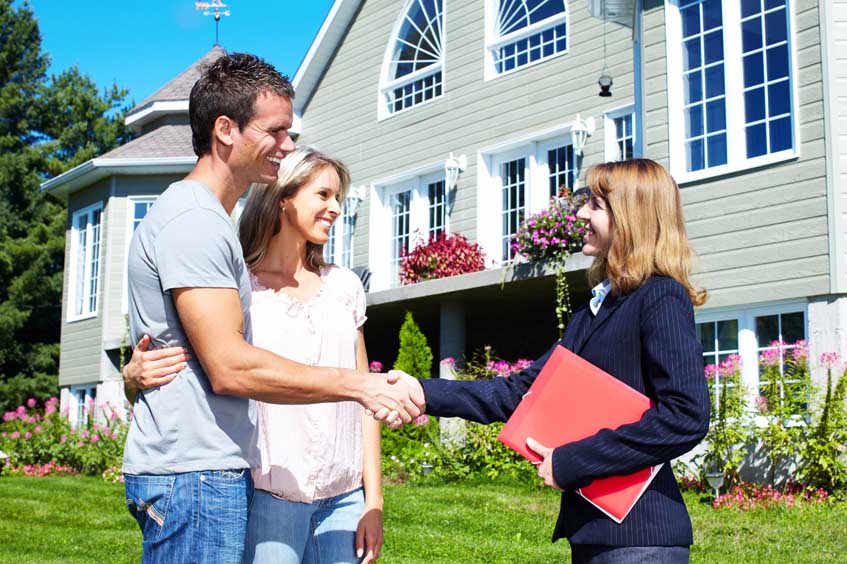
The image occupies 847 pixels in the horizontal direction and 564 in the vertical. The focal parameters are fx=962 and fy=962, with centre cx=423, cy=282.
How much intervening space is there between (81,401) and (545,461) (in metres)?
18.3

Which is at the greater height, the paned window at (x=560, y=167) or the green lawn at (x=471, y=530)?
the paned window at (x=560, y=167)

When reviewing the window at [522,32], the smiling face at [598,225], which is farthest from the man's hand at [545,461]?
the window at [522,32]

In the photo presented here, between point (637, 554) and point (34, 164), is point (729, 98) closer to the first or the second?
point (637, 554)

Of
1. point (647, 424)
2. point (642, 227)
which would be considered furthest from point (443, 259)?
point (647, 424)

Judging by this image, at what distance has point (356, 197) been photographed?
16141 millimetres

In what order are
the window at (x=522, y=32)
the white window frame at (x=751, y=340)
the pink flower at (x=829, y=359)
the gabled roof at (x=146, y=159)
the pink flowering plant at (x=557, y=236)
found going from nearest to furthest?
the pink flower at (x=829, y=359), the white window frame at (x=751, y=340), the pink flowering plant at (x=557, y=236), the window at (x=522, y=32), the gabled roof at (x=146, y=159)

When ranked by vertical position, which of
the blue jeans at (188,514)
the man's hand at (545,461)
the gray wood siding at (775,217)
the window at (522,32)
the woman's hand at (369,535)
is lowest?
the woman's hand at (369,535)

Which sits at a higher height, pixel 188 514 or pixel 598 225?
pixel 598 225

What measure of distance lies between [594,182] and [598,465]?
0.82 metres

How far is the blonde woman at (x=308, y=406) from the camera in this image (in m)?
2.78

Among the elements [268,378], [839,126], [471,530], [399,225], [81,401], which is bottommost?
[471,530]

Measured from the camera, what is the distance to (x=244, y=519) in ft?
7.88

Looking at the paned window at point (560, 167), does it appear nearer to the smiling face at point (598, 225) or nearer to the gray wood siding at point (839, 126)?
the gray wood siding at point (839, 126)

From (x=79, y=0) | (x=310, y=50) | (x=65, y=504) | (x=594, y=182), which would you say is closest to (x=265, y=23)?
(x=79, y=0)
